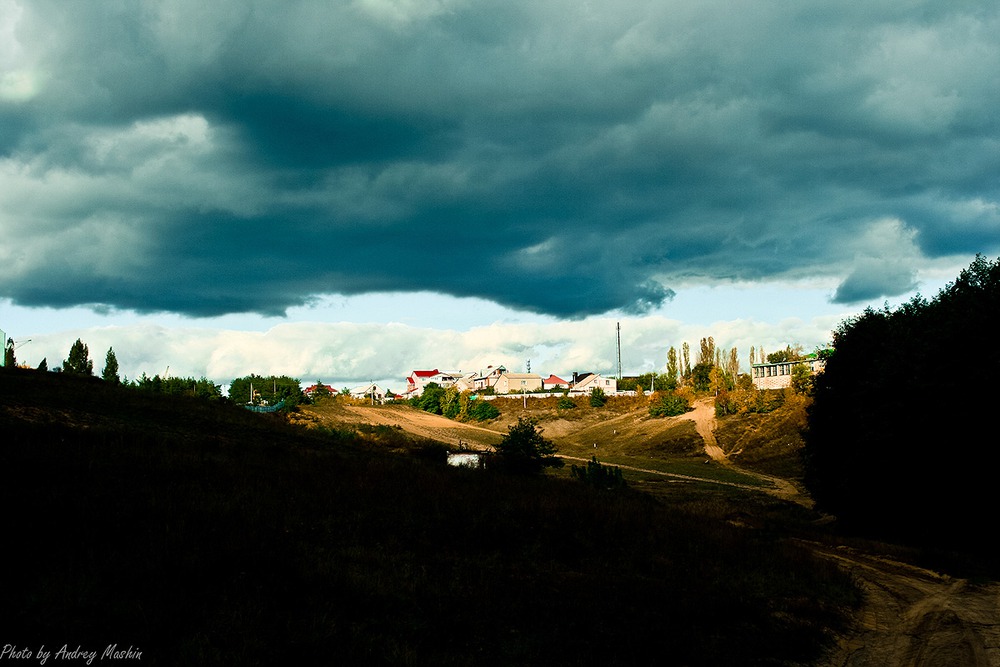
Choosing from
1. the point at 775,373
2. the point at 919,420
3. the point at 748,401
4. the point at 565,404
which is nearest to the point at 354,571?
the point at 919,420

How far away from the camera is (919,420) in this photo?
69.3ft

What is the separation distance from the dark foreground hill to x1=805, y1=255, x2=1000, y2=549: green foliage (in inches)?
265

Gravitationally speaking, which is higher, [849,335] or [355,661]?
[849,335]

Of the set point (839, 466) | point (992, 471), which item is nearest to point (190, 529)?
point (992, 471)

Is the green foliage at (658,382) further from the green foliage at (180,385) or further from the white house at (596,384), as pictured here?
the green foliage at (180,385)

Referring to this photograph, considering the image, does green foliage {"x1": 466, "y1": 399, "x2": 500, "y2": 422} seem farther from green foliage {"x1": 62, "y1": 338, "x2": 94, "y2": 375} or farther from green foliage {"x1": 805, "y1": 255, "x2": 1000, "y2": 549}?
green foliage {"x1": 805, "y1": 255, "x2": 1000, "y2": 549}

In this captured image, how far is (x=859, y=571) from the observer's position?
635 inches

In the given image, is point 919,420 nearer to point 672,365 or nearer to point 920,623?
point 920,623

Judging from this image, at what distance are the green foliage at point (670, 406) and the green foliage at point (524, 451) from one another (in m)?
62.0

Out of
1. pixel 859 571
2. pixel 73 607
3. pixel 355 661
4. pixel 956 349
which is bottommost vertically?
pixel 859 571

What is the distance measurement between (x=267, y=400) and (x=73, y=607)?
5408 inches

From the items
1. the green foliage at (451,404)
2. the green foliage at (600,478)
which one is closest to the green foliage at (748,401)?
the green foliage at (600,478)

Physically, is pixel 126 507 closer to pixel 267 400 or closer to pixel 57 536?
pixel 57 536

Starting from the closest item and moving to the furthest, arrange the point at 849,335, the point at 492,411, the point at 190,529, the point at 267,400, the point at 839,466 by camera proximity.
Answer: the point at 190,529 < the point at 839,466 < the point at 849,335 < the point at 492,411 < the point at 267,400
